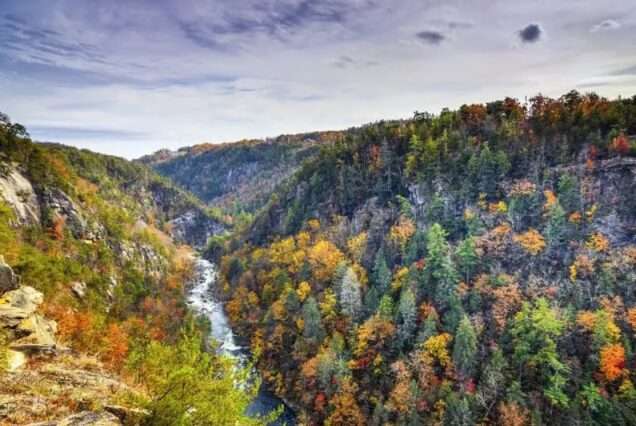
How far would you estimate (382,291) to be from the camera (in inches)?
3519

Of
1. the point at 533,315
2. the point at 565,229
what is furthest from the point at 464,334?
the point at 565,229

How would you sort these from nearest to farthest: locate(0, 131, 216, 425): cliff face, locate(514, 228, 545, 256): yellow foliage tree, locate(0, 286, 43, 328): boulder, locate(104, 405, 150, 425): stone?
1. locate(104, 405, 150, 425): stone
2. locate(0, 131, 216, 425): cliff face
3. locate(0, 286, 43, 328): boulder
4. locate(514, 228, 545, 256): yellow foliage tree

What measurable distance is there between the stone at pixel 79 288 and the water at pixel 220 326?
22209 millimetres

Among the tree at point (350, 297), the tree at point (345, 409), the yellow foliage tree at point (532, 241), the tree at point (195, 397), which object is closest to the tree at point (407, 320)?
the tree at point (350, 297)

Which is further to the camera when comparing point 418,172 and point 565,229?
point 418,172

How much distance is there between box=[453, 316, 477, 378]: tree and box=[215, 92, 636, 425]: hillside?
9.2 inches

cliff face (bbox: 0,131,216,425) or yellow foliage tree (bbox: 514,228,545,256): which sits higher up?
cliff face (bbox: 0,131,216,425)

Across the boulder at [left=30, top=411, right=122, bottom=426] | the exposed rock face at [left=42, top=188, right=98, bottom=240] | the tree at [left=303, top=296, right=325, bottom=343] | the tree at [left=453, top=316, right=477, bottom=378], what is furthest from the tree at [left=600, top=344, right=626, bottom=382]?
the exposed rock face at [left=42, top=188, right=98, bottom=240]

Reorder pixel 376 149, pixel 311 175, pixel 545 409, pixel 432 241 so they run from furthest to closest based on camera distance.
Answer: pixel 311 175, pixel 376 149, pixel 432 241, pixel 545 409

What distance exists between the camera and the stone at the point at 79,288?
63.4 metres

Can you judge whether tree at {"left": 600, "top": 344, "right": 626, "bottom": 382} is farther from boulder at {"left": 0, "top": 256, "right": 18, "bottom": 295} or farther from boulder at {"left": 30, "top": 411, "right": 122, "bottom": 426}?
boulder at {"left": 0, "top": 256, "right": 18, "bottom": 295}

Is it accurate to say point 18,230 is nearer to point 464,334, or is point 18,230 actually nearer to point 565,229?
point 464,334

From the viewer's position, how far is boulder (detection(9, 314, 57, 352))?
1945 centimetres

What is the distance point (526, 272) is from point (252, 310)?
68.5m
